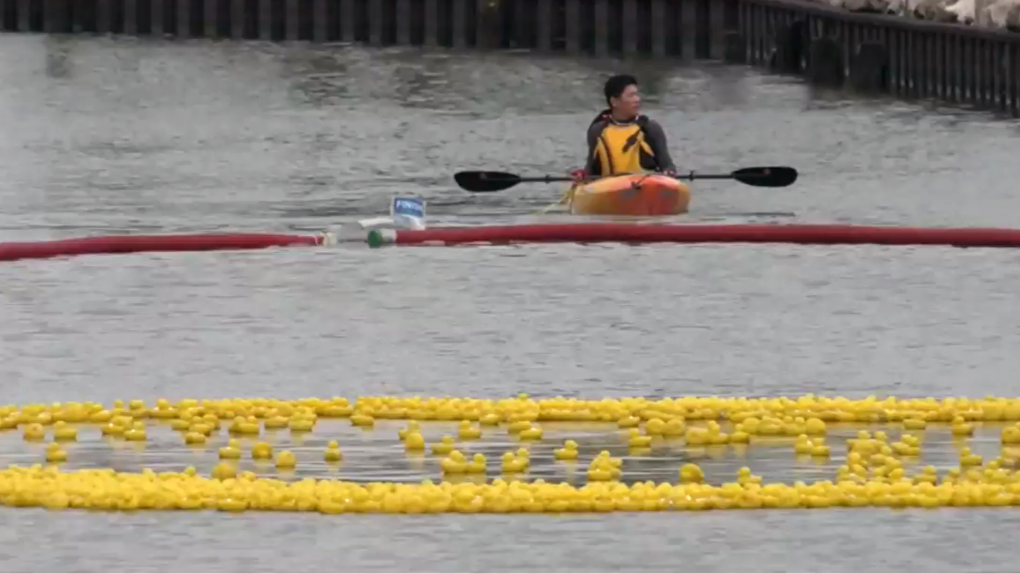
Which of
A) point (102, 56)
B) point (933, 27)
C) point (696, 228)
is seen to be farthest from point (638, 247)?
point (102, 56)

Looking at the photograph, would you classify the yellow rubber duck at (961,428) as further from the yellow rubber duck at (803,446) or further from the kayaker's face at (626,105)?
the kayaker's face at (626,105)

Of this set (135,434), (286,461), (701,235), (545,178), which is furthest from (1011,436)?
(545,178)

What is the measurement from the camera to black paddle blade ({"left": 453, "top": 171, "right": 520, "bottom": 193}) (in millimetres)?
27609

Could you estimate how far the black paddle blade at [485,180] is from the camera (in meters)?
27.6

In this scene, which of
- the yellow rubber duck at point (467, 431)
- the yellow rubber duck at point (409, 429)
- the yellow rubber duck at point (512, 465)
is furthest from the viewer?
the yellow rubber duck at point (467, 431)

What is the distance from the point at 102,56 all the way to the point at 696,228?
116ft

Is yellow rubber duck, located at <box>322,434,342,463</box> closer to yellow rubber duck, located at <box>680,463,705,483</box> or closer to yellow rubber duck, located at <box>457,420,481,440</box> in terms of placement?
yellow rubber duck, located at <box>457,420,481,440</box>

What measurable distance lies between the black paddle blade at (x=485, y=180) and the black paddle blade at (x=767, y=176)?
2.05m

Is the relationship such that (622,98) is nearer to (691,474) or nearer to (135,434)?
(135,434)

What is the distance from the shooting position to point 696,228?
80.7ft

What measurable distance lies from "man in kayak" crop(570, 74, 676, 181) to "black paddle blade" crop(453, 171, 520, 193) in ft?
2.00

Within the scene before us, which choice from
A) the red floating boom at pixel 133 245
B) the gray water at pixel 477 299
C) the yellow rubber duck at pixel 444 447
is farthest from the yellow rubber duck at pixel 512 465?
the red floating boom at pixel 133 245

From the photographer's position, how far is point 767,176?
91.9ft

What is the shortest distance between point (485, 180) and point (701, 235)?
3818mm
